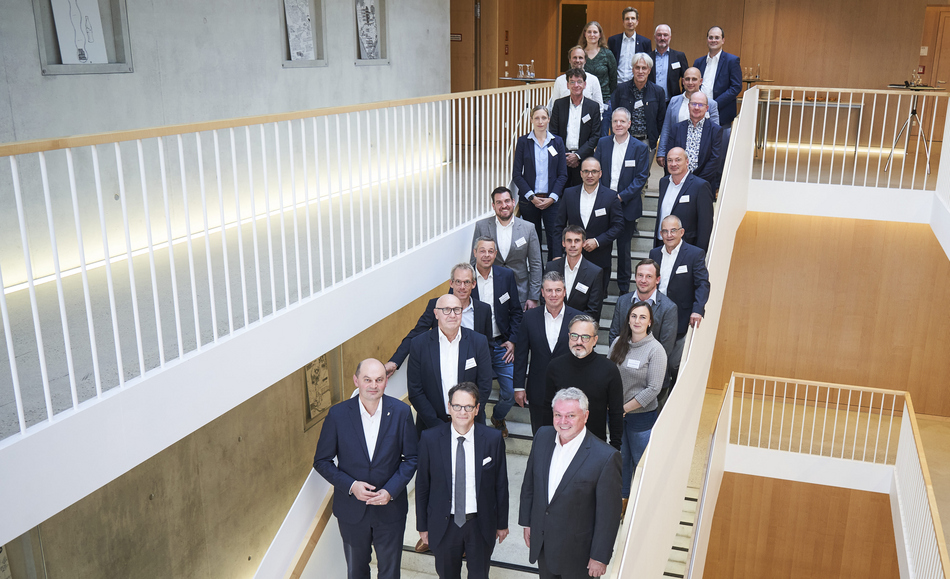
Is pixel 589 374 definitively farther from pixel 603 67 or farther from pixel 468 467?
pixel 603 67

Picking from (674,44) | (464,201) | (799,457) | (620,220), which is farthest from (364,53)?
(799,457)

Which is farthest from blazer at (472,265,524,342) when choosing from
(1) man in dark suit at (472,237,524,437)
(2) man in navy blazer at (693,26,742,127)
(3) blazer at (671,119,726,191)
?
(2) man in navy blazer at (693,26,742,127)

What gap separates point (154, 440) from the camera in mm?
3811

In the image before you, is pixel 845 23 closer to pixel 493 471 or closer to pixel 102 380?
pixel 493 471

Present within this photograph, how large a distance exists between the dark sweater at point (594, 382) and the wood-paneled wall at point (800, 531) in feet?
28.1

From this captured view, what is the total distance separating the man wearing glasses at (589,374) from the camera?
4484 millimetres

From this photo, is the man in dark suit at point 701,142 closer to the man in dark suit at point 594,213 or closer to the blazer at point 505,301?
the man in dark suit at point 594,213

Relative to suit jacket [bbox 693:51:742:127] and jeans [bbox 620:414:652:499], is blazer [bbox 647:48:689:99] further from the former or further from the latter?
jeans [bbox 620:414:652:499]

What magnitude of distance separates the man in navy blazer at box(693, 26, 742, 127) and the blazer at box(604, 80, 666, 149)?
30.8 inches

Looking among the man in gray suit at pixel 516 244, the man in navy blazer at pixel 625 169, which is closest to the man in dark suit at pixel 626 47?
the man in navy blazer at pixel 625 169

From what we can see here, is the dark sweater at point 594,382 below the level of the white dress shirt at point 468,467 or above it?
above

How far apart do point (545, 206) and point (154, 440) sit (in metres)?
4.01

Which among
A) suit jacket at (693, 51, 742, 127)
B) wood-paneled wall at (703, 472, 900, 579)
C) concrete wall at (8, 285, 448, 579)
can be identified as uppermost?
suit jacket at (693, 51, 742, 127)

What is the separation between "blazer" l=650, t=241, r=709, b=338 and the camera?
5.70m
